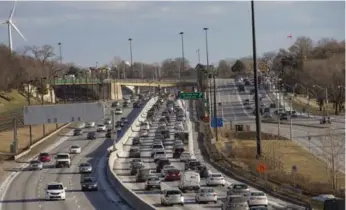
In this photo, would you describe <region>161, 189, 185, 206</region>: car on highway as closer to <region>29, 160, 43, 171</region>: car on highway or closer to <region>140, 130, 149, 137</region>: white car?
<region>29, 160, 43, 171</region>: car on highway

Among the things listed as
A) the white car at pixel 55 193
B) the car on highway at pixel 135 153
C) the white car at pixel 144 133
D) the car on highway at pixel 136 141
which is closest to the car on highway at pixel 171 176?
the white car at pixel 55 193

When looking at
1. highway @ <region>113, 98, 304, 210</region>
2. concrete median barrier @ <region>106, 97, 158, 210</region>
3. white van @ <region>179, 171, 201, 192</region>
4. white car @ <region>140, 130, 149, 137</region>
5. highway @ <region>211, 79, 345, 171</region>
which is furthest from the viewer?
white car @ <region>140, 130, 149, 137</region>

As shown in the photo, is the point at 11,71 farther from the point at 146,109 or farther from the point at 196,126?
the point at 196,126

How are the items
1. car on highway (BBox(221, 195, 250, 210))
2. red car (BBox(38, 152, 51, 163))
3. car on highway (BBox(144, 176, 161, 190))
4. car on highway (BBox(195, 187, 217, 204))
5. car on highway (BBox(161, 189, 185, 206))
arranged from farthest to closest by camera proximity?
red car (BBox(38, 152, 51, 163)), car on highway (BBox(144, 176, 161, 190)), car on highway (BBox(195, 187, 217, 204)), car on highway (BBox(161, 189, 185, 206)), car on highway (BBox(221, 195, 250, 210))

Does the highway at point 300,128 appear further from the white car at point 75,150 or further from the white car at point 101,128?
the white car at point 75,150

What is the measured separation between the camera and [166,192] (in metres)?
47.9

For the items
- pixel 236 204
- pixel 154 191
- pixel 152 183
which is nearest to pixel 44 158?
pixel 152 183

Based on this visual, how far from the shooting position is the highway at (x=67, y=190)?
5262 cm

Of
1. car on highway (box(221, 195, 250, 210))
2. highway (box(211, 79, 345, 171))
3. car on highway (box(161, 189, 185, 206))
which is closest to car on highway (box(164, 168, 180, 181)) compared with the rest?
highway (box(211, 79, 345, 171))

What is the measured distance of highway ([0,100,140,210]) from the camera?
5262 centimetres

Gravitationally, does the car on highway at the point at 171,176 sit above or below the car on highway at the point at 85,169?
above

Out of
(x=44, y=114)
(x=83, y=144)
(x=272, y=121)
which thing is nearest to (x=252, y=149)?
(x=44, y=114)

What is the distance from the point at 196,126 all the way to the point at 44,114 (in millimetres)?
49617

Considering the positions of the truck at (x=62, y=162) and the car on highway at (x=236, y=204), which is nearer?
the car on highway at (x=236, y=204)
